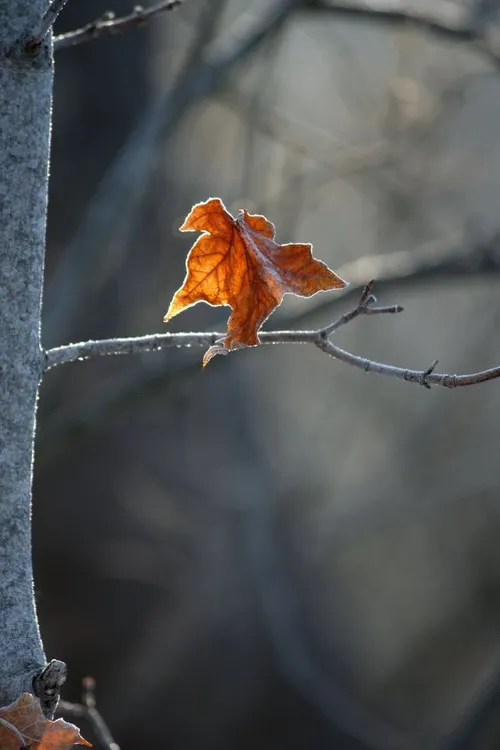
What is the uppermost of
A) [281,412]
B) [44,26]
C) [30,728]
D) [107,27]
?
[107,27]

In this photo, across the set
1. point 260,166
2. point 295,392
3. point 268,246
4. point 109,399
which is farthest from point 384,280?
point 295,392

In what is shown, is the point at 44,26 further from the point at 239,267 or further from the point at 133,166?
the point at 133,166

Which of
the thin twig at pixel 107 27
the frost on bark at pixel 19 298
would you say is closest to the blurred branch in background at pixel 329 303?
the thin twig at pixel 107 27

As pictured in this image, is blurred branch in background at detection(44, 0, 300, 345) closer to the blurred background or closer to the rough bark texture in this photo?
the blurred background

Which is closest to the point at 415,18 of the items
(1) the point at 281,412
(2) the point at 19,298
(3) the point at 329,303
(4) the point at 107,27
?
(3) the point at 329,303

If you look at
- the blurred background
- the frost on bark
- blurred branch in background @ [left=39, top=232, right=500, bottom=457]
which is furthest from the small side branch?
the blurred background

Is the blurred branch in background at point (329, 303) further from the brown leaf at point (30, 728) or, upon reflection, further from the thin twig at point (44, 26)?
the brown leaf at point (30, 728)
